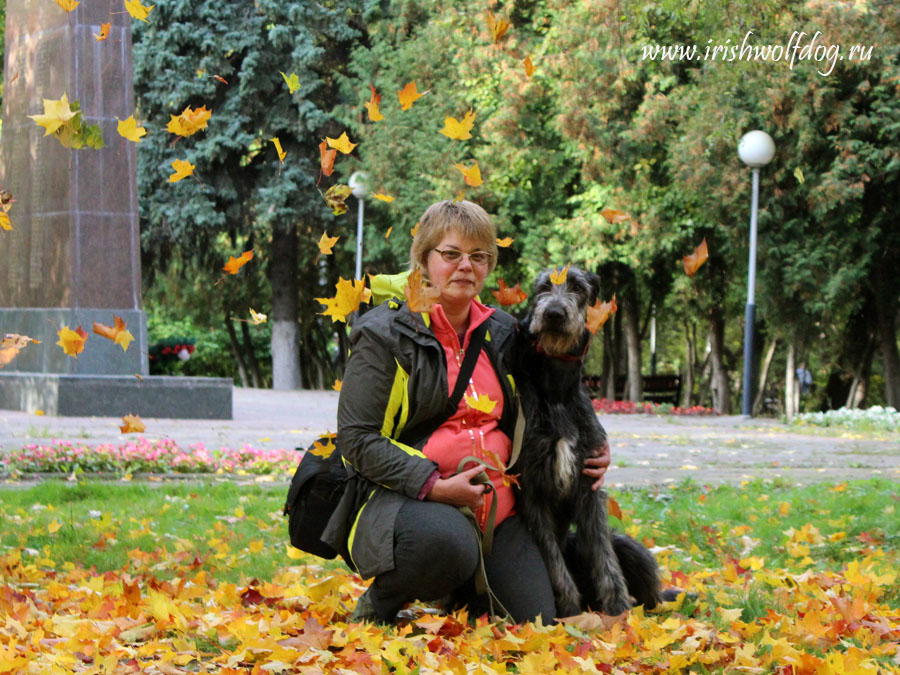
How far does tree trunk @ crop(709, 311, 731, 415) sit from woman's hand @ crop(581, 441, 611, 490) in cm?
1985

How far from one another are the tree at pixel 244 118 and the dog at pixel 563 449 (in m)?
20.3

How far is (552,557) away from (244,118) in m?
21.6

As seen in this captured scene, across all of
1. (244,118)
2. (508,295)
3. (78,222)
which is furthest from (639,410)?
(508,295)

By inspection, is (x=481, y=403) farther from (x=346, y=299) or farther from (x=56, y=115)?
(x=56, y=115)

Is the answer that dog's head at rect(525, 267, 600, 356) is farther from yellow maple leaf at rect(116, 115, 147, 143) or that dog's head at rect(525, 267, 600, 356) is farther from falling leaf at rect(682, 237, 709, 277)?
yellow maple leaf at rect(116, 115, 147, 143)

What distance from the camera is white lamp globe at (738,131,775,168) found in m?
16.6

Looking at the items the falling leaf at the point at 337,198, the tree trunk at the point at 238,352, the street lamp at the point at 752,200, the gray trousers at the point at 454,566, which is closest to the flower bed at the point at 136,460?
the falling leaf at the point at 337,198

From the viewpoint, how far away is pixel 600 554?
4.06 m

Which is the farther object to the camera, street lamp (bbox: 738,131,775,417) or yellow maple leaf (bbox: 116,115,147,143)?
street lamp (bbox: 738,131,775,417)

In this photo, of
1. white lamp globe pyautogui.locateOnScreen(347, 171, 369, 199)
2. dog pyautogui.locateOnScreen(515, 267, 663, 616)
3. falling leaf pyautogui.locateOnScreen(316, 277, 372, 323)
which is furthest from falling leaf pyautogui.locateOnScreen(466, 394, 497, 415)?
white lamp globe pyautogui.locateOnScreen(347, 171, 369, 199)

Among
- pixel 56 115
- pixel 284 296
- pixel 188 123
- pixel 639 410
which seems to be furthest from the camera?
pixel 284 296

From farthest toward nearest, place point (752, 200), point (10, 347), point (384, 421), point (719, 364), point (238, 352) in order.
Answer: point (238, 352), point (719, 364), point (752, 200), point (10, 347), point (384, 421)

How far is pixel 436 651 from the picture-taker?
11.8 feet

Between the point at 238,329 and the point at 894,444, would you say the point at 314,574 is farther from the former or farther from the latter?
the point at 238,329
